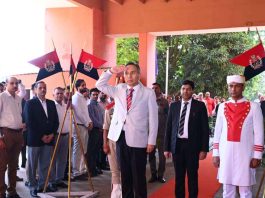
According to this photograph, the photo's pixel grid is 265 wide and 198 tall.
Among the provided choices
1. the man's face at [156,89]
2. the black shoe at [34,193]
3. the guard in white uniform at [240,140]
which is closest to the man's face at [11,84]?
the black shoe at [34,193]

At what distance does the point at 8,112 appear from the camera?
5.02 metres

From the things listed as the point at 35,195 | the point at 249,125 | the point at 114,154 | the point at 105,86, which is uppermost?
the point at 105,86

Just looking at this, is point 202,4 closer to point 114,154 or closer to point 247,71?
point 247,71

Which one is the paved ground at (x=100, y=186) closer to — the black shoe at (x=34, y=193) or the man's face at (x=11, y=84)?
the black shoe at (x=34, y=193)

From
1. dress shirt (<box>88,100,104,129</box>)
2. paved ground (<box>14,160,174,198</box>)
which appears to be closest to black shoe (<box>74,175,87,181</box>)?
paved ground (<box>14,160,174,198</box>)

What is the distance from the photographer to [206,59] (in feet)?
65.5

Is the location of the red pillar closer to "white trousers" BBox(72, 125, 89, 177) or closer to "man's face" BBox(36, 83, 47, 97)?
"white trousers" BBox(72, 125, 89, 177)

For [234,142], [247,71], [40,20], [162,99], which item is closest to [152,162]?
[162,99]

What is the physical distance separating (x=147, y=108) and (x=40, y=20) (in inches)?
402

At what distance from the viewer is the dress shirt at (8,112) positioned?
16.4 ft

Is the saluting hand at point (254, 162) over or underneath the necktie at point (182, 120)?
underneath

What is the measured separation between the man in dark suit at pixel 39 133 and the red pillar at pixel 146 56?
6.62m

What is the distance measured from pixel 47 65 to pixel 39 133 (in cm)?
93

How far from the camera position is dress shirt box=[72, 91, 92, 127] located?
21.0ft
